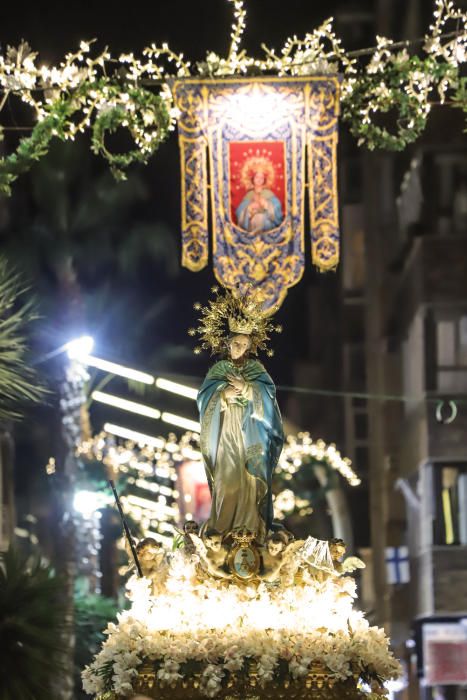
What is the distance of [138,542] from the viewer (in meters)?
18.4

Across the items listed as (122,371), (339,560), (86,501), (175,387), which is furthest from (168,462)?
(339,560)

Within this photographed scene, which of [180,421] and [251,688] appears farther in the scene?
[180,421]

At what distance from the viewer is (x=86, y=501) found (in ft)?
123

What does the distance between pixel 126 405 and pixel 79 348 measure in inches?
341

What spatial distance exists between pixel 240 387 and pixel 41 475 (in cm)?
2761

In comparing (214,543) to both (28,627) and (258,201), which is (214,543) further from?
(258,201)

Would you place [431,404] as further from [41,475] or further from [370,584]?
[370,584]

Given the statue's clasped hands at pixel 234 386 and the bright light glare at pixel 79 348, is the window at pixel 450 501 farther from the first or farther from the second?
the statue's clasped hands at pixel 234 386

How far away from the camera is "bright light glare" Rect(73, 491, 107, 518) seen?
37344 millimetres

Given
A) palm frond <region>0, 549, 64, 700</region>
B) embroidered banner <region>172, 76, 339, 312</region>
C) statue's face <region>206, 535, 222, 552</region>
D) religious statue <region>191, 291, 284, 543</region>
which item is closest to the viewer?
palm frond <region>0, 549, 64, 700</region>

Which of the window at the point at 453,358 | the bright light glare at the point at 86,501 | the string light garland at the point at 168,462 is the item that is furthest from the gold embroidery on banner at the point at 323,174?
the window at the point at 453,358

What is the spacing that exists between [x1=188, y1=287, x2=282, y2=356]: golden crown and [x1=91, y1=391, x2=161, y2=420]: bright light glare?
25.3m

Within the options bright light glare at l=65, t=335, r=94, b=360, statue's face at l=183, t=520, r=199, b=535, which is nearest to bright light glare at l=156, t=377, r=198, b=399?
bright light glare at l=65, t=335, r=94, b=360

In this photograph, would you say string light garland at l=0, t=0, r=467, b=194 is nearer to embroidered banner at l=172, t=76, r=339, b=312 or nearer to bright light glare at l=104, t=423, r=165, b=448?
embroidered banner at l=172, t=76, r=339, b=312
